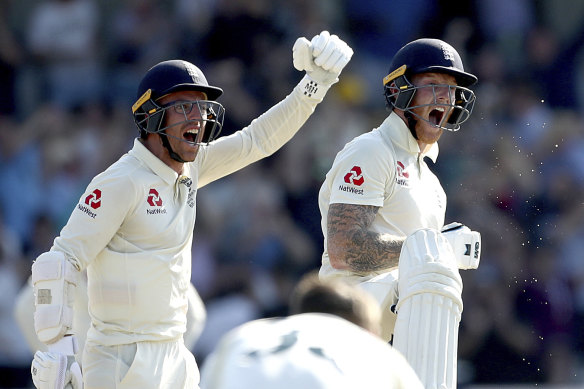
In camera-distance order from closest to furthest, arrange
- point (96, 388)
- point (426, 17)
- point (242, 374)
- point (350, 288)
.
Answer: point (242, 374) → point (350, 288) → point (96, 388) → point (426, 17)

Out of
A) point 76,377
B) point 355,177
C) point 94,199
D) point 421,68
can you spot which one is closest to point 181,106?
point 94,199

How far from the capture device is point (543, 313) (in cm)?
936

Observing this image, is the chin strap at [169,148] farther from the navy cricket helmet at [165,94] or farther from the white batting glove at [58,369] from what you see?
the white batting glove at [58,369]

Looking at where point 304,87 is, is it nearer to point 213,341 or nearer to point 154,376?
point 154,376

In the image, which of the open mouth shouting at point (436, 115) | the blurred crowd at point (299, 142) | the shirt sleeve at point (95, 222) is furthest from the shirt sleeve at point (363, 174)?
the blurred crowd at point (299, 142)

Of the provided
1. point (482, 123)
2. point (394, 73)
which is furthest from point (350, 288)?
point (482, 123)

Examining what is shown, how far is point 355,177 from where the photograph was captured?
510 centimetres

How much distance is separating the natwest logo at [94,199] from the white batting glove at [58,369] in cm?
55

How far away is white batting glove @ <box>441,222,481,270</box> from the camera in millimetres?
4746

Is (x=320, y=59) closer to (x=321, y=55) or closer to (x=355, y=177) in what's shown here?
(x=321, y=55)

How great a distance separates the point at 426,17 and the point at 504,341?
3.07 meters

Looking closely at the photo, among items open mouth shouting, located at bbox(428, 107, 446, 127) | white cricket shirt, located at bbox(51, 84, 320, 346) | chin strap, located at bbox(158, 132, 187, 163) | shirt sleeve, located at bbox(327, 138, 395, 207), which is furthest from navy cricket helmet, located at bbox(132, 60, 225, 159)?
open mouth shouting, located at bbox(428, 107, 446, 127)

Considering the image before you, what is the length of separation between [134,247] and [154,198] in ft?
0.72

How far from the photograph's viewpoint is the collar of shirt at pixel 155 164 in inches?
200
